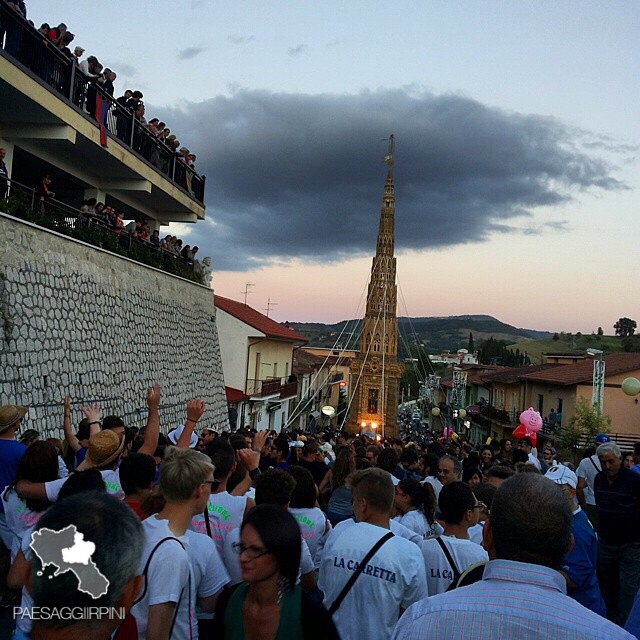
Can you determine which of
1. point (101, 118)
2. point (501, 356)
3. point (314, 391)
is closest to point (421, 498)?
point (101, 118)

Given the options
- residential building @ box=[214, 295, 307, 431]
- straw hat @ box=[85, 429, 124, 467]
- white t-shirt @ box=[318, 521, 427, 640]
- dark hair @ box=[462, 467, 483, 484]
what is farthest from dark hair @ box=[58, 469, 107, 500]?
residential building @ box=[214, 295, 307, 431]

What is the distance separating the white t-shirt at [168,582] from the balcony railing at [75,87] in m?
10.6

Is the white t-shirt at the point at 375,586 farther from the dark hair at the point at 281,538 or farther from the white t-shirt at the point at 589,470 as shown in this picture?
the white t-shirt at the point at 589,470

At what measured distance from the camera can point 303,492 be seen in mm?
4590

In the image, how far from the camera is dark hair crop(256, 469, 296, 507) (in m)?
4.07

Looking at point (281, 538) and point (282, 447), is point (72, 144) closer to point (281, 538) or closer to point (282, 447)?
point (282, 447)

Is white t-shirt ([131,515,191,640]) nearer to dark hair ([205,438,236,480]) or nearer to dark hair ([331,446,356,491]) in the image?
dark hair ([205,438,236,480])

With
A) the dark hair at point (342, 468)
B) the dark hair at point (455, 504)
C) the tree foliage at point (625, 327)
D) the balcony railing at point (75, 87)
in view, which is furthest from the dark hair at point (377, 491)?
the tree foliage at point (625, 327)

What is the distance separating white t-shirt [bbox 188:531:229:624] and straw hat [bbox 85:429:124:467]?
1602 millimetres

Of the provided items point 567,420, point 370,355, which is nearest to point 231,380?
point 567,420

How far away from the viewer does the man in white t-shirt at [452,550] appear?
384 centimetres

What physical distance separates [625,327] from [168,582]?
13221 centimetres

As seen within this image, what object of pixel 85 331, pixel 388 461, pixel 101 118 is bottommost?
pixel 388 461

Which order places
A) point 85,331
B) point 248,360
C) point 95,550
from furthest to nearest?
point 248,360 < point 85,331 < point 95,550
